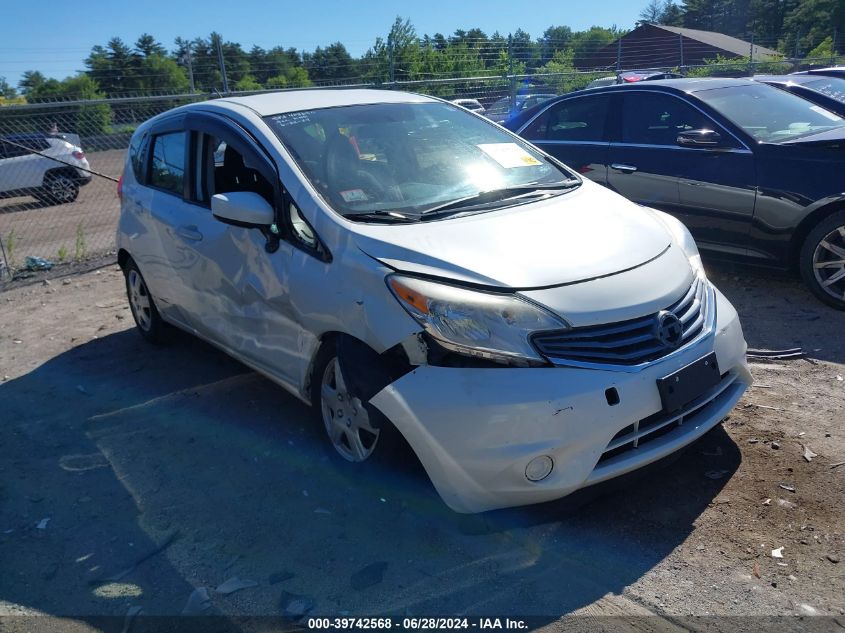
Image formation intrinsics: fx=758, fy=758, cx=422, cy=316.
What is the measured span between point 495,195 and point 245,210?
1.25 m

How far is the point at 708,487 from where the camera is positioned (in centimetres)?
339

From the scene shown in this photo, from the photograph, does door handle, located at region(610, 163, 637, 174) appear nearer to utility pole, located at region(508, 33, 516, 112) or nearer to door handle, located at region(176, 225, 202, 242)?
door handle, located at region(176, 225, 202, 242)

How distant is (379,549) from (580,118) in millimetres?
5269

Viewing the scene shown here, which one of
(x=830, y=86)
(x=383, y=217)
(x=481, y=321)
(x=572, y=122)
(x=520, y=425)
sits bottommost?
(x=520, y=425)

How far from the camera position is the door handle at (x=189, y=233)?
452 cm

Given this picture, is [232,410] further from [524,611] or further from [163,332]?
[524,611]

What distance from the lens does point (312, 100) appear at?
4449mm

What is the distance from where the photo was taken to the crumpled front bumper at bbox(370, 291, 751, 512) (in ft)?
9.27

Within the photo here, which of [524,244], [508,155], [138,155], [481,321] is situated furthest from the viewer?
[138,155]

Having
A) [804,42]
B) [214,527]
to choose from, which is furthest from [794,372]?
[804,42]

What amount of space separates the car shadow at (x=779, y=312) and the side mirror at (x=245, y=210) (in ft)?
10.7

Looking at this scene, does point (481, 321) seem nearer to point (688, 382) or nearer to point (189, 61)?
point (688, 382)

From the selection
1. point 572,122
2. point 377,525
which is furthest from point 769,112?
point 377,525

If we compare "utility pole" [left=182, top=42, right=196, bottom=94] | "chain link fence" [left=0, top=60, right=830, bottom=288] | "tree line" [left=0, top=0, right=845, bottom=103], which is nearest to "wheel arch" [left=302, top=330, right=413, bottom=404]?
"chain link fence" [left=0, top=60, right=830, bottom=288]
